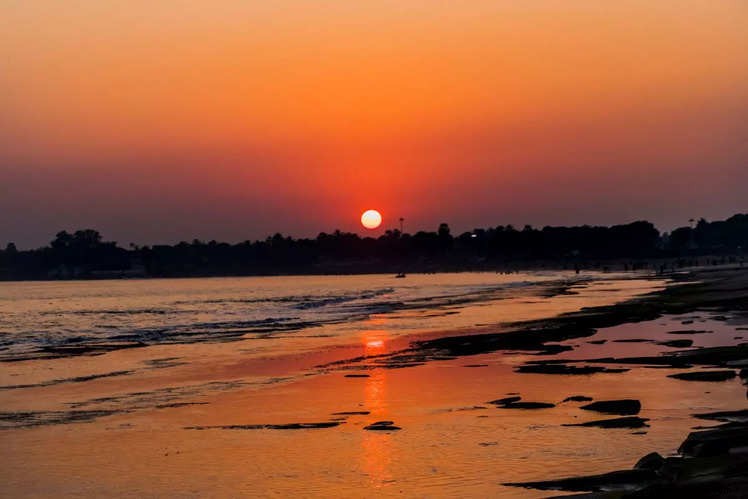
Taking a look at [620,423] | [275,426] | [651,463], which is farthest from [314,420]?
[651,463]

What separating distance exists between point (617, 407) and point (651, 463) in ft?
21.6

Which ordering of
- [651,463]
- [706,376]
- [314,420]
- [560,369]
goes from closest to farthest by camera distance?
[651,463]
[314,420]
[706,376]
[560,369]

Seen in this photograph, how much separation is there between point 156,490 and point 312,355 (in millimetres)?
23790

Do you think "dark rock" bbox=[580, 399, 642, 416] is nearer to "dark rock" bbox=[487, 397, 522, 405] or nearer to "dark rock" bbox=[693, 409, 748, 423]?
"dark rock" bbox=[693, 409, 748, 423]

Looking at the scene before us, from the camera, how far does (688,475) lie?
12844mm

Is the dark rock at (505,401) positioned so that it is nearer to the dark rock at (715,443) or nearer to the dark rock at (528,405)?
the dark rock at (528,405)

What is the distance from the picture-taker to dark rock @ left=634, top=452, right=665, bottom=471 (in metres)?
14.3

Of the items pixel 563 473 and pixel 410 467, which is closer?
pixel 563 473

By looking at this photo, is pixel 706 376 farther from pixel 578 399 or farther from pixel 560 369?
pixel 560 369

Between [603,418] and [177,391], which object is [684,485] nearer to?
[603,418]

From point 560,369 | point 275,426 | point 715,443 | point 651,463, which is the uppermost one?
point 715,443

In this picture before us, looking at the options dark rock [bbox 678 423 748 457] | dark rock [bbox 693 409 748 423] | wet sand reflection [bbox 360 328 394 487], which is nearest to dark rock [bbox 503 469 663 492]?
dark rock [bbox 678 423 748 457]

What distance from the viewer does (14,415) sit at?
24.7 meters

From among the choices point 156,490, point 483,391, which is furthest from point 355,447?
point 483,391
